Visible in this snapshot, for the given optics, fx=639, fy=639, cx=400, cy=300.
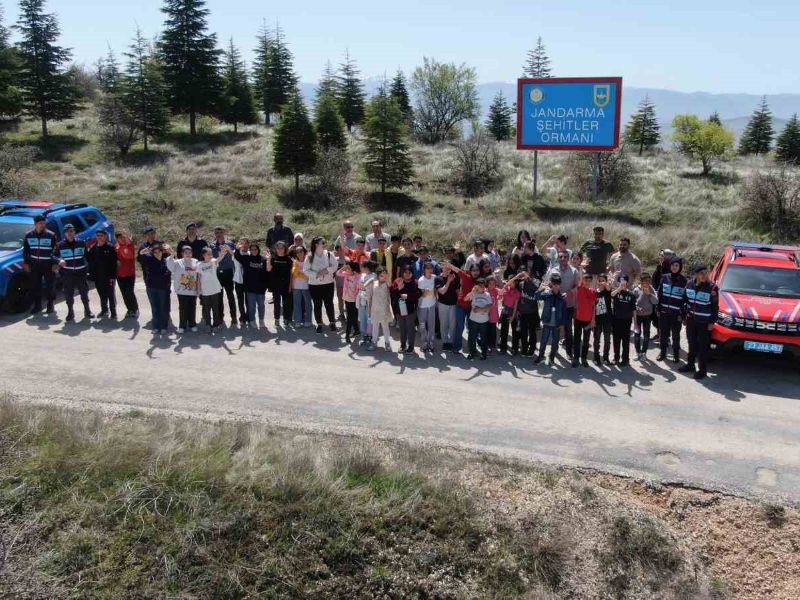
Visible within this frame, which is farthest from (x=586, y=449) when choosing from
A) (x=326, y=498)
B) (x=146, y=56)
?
(x=146, y=56)

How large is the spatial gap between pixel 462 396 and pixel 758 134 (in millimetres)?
53889

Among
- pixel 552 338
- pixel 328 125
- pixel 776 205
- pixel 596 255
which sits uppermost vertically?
pixel 328 125

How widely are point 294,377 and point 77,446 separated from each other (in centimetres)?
363

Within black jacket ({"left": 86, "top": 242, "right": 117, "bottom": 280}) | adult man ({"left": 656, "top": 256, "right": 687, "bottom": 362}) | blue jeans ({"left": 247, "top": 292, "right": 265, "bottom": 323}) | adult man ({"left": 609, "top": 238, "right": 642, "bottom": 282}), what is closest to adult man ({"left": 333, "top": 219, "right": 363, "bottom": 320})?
blue jeans ({"left": 247, "top": 292, "right": 265, "bottom": 323})

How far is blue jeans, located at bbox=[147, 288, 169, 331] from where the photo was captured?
12164 millimetres

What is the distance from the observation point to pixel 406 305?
11320 mm

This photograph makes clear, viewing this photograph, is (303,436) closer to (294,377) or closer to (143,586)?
(294,377)

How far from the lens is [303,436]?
8.13 m

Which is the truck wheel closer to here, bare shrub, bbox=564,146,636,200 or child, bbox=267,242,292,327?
child, bbox=267,242,292,327

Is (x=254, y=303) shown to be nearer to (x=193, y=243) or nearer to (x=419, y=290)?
(x=193, y=243)

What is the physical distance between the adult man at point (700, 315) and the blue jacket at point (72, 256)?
11596 mm

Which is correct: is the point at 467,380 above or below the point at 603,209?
below

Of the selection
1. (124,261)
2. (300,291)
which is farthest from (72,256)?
(300,291)

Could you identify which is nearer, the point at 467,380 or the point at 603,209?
the point at 467,380
